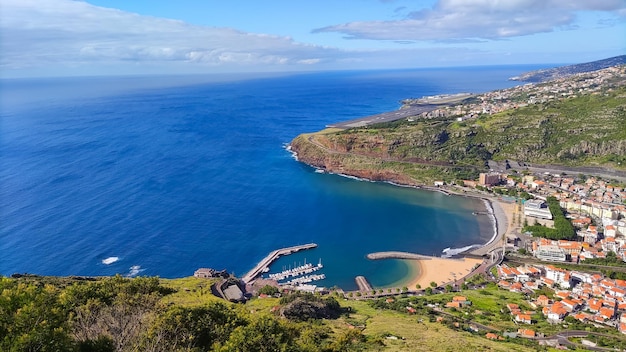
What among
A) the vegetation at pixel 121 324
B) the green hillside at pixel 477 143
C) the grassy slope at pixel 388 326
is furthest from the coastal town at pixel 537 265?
the vegetation at pixel 121 324

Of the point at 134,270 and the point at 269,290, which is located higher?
the point at 269,290

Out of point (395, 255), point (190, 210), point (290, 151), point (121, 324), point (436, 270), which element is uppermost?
point (121, 324)

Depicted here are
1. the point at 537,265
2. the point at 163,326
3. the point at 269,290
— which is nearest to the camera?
the point at 163,326

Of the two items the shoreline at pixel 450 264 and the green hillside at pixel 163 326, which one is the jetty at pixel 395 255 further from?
the green hillside at pixel 163 326

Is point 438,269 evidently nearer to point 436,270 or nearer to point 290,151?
point 436,270

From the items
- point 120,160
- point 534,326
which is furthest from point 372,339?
point 120,160

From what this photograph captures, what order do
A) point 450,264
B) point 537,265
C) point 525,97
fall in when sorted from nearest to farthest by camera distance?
point 537,265 → point 450,264 → point 525,97

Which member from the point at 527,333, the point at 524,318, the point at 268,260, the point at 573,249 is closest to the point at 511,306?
the point at 524,318
